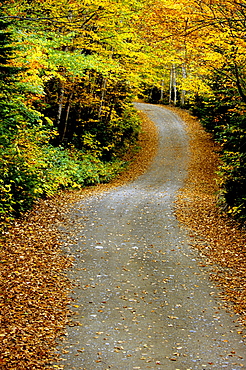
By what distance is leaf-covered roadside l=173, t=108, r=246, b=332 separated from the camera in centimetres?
720

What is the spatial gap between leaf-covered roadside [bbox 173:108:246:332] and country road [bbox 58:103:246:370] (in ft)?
0.98

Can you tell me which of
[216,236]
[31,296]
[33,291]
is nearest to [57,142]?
[216,236]

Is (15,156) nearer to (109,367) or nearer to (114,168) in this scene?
(109,367)

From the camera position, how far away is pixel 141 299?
21.8 ft

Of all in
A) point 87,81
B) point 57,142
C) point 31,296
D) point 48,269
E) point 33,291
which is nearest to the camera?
point 31,296

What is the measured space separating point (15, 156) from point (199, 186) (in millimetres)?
10042

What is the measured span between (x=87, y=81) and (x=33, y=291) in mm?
15167

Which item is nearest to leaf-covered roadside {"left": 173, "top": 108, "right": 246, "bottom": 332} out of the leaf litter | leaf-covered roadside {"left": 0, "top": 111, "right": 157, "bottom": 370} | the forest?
the leaf litter

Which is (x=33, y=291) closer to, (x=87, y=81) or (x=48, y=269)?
(x=48, y=269)

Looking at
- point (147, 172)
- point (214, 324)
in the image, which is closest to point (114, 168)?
point (147, 172)

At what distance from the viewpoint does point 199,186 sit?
58.6 ft

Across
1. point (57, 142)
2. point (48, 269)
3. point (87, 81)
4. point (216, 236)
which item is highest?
point (87, 81)

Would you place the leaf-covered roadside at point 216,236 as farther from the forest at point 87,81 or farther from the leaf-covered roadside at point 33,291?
the leaf-covered roadside at point 33,291

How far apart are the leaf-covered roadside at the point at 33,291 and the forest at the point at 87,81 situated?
0.93m
